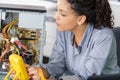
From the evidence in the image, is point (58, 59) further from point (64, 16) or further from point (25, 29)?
point (25, 29)

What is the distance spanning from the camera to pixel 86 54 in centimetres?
113

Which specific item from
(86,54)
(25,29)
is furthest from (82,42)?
(25,29)

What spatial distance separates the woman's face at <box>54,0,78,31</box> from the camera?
3.50 feet

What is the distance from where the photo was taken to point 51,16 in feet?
5.43

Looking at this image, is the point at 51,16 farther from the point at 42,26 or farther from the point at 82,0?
the point at 82,0

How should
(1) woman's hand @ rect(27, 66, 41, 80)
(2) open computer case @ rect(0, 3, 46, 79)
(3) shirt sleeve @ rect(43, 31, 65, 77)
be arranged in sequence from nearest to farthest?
1. (1) woman's hand @ rect(27, 66, 41, 80)
2. (3) shirt sleeve @ rect(43, 31, 65, 77)
3. (2) open computer case @ rect(0, 3, 46, 79)

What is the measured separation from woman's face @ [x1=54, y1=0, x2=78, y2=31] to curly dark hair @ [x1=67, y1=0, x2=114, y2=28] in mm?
21

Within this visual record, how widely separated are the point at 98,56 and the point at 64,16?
22 cm

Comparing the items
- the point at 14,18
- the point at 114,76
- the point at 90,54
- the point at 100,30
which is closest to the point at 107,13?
the point at 100,30

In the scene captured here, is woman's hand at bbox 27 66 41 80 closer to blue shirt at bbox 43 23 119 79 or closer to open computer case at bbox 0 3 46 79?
A: blue shirt at bbox 43 23 119 79

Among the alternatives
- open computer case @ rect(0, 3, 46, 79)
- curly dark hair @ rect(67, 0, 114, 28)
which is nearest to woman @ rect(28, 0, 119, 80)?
curly dark hair @ rect(67, 0, 114, 28)

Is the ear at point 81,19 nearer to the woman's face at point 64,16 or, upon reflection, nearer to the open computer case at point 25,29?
the woman's face at point 64,16

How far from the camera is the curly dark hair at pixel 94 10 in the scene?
106 centimetres

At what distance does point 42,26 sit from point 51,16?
1.03ft
